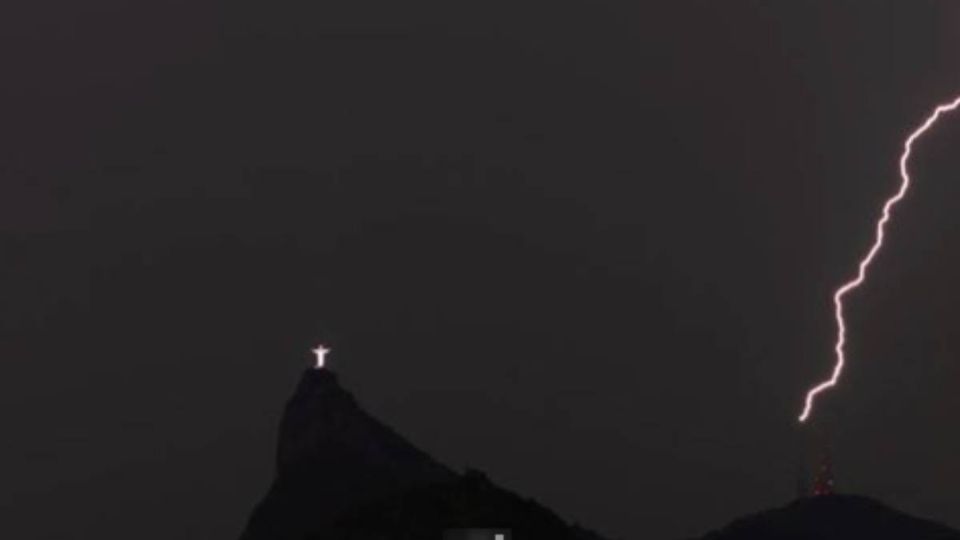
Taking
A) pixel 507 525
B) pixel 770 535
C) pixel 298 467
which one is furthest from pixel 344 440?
pixel 507 525

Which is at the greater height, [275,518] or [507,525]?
[275,518]

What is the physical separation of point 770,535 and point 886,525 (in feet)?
23.5

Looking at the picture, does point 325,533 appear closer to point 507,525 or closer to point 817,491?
point 507,525

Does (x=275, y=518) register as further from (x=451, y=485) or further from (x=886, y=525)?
(x=451, y=485)

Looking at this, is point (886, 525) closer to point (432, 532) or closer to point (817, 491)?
point (817, 491)

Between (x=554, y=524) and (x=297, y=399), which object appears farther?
(x=297, y=399)

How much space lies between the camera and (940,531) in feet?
488

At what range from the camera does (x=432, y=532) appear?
103375 mm

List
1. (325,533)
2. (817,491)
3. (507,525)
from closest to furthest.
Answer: (507,525) → (325,533) → (817,491)

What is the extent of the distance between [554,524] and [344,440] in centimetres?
4726

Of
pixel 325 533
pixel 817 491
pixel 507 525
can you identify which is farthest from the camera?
pixel 817 491

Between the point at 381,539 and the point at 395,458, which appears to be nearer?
the point at 381,539

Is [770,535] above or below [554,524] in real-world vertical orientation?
above

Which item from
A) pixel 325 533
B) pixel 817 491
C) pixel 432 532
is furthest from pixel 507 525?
pixel 817 491
